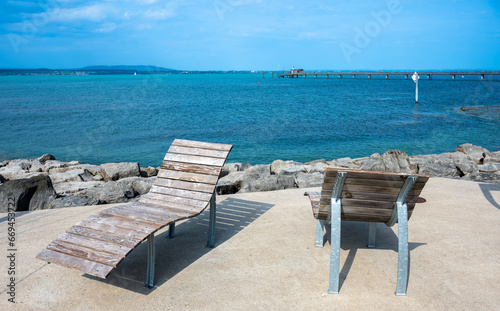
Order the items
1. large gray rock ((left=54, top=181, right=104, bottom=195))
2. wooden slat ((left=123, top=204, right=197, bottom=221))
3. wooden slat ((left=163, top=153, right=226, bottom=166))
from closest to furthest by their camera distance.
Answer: wooden slat ((left=123, top=204, right=197, bottom=221)) < wooden slat ((left=163, top=153, right=226, bottom=166)) < large gray rock ((left=54, top=181, right=104, bottom=195))

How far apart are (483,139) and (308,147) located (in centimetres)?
915

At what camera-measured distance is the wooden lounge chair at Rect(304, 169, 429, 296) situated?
135 inches

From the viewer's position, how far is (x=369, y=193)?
11.7 ft

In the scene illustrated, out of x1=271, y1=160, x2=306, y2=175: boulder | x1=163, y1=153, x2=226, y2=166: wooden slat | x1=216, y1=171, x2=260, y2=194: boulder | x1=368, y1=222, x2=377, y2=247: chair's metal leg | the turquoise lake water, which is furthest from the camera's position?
the turquoise lake water

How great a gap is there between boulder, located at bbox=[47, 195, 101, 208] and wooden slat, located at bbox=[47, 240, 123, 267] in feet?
10.1

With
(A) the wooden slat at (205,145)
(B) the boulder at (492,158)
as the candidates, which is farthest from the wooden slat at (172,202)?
(B) the boulder at (492,158)

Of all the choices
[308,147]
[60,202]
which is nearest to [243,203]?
[60,202]

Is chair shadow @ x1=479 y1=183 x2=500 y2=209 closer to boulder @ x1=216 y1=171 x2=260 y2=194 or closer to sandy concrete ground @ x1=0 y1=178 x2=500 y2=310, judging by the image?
sandy concrete ground @ x1=0 y1=178 x2=500 y2=310

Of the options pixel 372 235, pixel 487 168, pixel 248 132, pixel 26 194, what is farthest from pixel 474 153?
pixel 248 132

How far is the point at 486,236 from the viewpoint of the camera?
4.90 m

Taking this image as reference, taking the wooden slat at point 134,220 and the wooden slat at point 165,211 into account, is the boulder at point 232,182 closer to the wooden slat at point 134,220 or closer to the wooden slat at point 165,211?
the wooden slat at point 165,211

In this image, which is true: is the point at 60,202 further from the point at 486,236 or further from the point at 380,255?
the point at 486,236

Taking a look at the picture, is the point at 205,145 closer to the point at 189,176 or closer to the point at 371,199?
the point at 189,176

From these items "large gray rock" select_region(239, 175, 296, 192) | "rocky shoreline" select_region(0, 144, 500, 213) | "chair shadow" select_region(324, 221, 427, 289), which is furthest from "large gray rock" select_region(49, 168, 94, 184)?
"chair shadow" select_region(324, 221, 427, 289)
